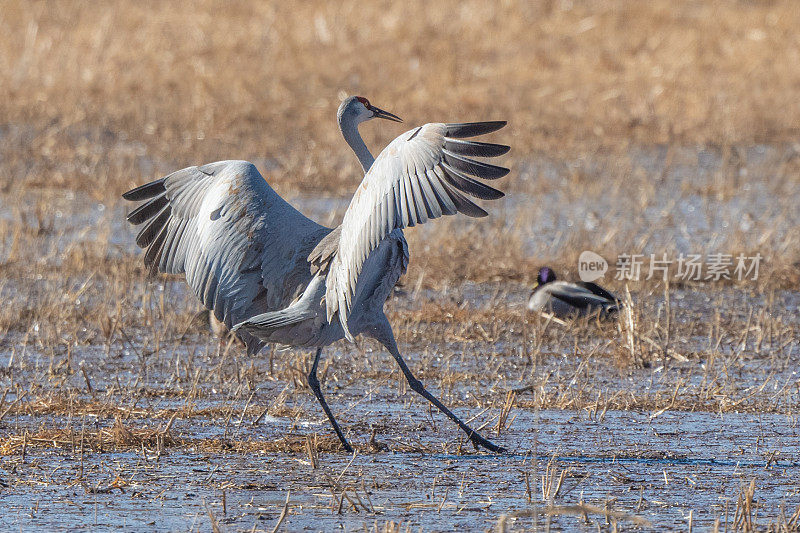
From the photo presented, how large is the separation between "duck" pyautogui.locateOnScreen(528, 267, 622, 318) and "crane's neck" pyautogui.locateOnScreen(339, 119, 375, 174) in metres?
2.06

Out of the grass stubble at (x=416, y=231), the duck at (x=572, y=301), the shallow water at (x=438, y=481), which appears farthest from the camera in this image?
the duck at (x=572, y=301)

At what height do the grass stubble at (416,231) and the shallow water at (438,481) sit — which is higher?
the grass stubble at (416,231)

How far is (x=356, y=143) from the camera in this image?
561cm

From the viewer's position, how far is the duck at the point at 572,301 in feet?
24.5

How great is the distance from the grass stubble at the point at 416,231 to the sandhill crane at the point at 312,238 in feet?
1.28

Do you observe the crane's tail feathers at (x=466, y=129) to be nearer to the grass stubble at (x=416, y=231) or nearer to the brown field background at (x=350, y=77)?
the grass stubble at (x=416, y=231)

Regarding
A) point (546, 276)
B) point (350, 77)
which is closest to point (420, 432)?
point (546, 276)

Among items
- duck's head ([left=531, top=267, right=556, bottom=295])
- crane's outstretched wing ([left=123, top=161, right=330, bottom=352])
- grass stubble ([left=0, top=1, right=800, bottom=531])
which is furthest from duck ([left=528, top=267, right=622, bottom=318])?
crane's outstretched wing ([left=123, top=161, right=330, bottom=352])

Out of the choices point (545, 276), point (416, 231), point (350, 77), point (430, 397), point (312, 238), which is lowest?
point (430, 397)

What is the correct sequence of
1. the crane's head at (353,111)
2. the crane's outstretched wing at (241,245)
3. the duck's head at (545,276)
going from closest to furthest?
the crane's outstretched wing at (241,245), the crane's head at (353,111), the duck's head at (545,276)

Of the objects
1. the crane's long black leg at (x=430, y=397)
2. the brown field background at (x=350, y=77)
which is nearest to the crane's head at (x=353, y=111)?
the crane's long black leg at (x=430, y=397)

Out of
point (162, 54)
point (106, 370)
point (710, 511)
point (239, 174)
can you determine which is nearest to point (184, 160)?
point (162, 54)

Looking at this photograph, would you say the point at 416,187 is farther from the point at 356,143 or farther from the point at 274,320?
the point at 356,143

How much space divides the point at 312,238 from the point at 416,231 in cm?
395
